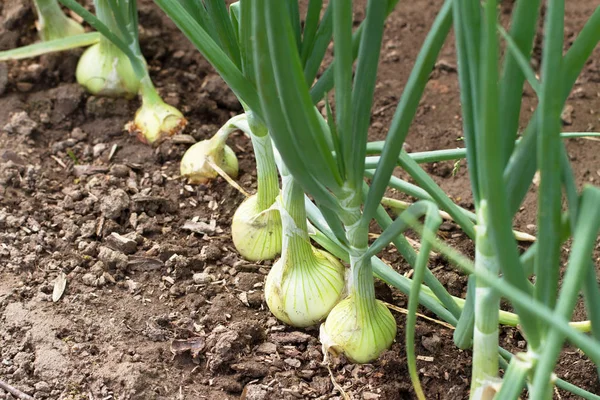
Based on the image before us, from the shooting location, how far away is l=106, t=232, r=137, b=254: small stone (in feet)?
5.52

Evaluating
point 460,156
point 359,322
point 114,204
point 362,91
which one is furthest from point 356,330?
point 114,204

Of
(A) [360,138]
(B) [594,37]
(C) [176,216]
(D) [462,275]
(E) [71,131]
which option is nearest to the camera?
(B) [594,37]

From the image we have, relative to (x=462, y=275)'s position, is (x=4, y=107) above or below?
below

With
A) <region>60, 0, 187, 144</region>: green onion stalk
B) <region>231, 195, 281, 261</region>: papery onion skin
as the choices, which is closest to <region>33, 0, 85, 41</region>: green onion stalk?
<region>60, 0, 187, 144</region>: green onion stalk

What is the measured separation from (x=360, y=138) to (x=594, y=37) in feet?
1.20

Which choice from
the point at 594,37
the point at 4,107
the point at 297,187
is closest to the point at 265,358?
the point at 297,187

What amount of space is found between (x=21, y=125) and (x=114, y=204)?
16.9 inches

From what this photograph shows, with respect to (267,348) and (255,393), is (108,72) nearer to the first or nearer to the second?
(267,348)

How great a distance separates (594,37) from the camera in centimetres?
88

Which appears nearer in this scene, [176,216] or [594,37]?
[594,37]

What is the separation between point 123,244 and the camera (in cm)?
168

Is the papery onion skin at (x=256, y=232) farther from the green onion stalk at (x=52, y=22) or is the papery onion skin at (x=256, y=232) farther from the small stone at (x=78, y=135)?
the green onion stalk at (x=52, y=22)

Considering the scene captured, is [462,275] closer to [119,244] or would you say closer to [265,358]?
[265,358]

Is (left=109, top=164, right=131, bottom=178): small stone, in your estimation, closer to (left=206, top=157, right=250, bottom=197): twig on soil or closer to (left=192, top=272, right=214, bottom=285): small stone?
(left=206, top=157, right=250, bottom=197): twig on soil
